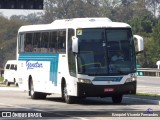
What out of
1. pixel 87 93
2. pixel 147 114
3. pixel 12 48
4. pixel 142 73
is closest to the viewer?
pixel 147 114

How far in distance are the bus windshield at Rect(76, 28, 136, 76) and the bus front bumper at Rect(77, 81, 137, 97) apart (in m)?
0.49

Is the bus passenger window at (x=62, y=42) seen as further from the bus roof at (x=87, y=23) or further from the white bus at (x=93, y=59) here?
the bus roof at (x=87, y=23)

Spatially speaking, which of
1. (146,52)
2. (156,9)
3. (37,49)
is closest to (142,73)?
(146,52)

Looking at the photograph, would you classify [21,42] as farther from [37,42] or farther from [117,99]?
[117,99]

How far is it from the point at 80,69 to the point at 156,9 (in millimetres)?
115579

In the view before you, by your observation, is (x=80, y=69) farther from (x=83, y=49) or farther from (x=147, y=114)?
(x=147, y=114)

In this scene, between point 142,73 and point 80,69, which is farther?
point 142,73

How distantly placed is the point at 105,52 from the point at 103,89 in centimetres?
143

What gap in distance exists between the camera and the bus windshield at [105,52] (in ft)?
91.2

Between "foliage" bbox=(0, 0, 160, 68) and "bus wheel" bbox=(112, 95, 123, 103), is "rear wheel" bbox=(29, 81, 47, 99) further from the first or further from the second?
"foliage" bbox=(0, 0, 160, 68)

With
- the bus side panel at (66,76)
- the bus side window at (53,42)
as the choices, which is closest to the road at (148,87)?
the bus side window at (53,42)

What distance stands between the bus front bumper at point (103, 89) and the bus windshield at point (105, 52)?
1.61ft

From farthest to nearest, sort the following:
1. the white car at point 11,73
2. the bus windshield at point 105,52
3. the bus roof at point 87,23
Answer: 1. the white car at point 11,73
2. the bus roof at point 87,23
3. the bus windshield at point 105,52

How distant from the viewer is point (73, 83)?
2802 centimetres
